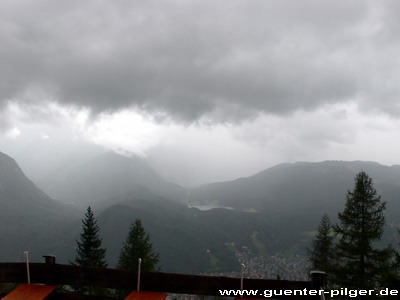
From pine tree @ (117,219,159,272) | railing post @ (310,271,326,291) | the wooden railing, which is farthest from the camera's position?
pine tree @ (117,219,159,272)

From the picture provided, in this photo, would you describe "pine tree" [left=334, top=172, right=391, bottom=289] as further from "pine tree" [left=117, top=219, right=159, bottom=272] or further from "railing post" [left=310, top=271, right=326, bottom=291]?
"pine tree" [left=117, top=219, right=159, bottom=272]

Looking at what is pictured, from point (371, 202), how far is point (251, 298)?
22.5 m

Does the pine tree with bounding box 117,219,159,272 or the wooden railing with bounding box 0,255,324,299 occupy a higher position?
the wooden railing with bounding box 0,255,324,299

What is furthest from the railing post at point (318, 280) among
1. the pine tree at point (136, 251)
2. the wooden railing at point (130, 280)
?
the pine tree at point (136, 251)

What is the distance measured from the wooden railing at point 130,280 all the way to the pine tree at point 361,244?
67.1 feet

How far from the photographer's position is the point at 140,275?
5.91 meters

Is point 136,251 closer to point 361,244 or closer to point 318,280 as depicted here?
point 361,244

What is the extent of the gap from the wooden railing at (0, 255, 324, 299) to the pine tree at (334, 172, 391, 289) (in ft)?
67.1

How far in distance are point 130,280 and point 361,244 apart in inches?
862

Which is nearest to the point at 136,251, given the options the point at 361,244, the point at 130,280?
the point at 361,244

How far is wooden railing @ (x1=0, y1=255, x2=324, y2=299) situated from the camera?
569 cm

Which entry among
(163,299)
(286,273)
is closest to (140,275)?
(163,299)

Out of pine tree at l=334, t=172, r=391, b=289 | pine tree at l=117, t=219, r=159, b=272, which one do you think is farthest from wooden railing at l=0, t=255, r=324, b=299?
pine tree at l=117, t=219, r=159, b=272

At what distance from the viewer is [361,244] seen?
23359 millimetres
